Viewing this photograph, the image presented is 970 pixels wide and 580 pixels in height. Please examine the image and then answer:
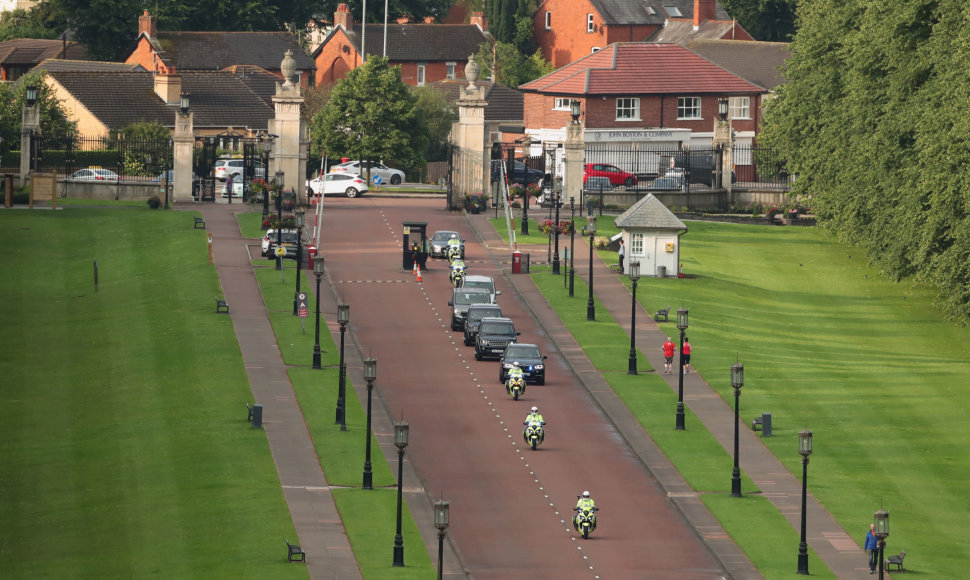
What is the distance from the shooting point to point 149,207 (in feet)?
296

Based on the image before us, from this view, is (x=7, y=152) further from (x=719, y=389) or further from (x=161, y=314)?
(x=719, y=389)

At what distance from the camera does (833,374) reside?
2488 inches

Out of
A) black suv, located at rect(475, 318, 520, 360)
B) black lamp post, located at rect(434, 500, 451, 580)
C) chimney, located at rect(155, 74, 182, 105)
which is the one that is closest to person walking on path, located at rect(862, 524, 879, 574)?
black lamp post, located at rect(434, 500, 451, 580)

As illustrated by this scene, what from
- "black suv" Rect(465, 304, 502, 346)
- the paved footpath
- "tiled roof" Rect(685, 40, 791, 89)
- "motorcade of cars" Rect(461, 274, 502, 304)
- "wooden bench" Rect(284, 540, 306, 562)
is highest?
"tiled roof" Rect(685, 40, 791, 89)

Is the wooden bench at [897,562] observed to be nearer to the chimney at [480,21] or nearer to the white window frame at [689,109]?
the white window frame at [689,109]

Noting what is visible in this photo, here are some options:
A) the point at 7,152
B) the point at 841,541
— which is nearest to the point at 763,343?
the point at 841,541

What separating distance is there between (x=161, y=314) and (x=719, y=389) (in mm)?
21246

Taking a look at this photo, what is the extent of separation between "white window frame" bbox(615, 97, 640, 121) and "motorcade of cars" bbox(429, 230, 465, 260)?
1490 inches

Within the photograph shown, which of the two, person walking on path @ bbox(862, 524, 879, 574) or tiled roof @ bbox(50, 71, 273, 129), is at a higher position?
tiled roof @ bbox(50, 71, 273, 129)

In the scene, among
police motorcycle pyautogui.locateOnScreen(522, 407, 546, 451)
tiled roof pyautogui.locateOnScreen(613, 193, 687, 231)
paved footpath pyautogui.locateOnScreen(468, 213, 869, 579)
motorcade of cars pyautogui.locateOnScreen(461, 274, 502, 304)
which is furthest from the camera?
tiled roof pyautogui.locateOnScreen(613, 193, 687, 231)

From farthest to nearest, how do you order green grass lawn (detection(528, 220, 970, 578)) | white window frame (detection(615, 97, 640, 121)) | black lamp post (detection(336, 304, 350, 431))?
white window frame (detection(615, 97, 640, 121))
black lamp post (detection(336, 304, 350, 431))
green grass lawn (detection(528, 220, 970, 578))

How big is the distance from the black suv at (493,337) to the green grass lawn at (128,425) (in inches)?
320

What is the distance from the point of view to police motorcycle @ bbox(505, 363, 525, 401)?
5731 centimetres

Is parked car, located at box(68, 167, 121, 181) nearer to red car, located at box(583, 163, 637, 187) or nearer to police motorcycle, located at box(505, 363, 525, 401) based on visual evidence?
red car, located at box(583, 163, 637, 187)
